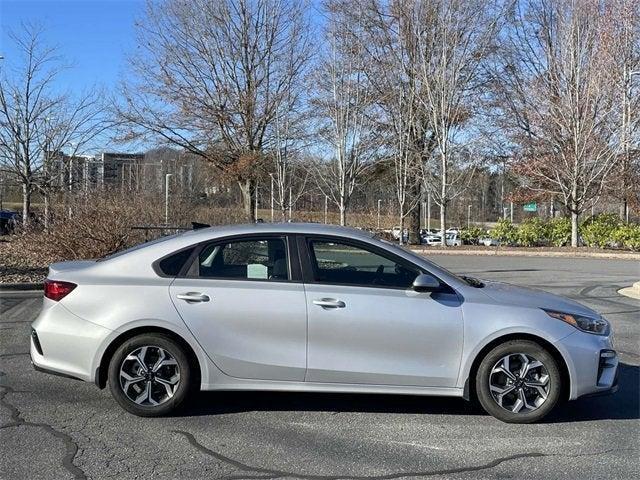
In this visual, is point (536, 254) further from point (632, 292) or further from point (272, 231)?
point (272, 231)

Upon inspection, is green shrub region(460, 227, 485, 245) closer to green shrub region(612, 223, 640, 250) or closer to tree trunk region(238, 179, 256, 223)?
green shrub region(612, 223, 640, 250)

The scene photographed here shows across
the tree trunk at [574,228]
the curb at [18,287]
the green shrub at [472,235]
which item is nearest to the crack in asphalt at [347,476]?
the curb at [18,287]

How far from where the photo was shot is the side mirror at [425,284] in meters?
4.72

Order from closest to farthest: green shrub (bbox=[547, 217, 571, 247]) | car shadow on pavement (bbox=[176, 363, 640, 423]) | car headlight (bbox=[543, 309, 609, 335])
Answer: car headlight (bbox=[543, 309, 609, 335]) → car shadow on pavement (bbox=[176, 363, 640, 423]) → green shrub (bbox=[547, 217, 571, 247])

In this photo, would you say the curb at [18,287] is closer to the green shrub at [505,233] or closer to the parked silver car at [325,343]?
the parked silver car at [325,343]

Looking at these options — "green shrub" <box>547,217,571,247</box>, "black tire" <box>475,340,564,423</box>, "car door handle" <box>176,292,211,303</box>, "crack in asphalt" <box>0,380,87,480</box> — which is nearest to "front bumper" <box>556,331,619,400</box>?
"black tire" <box>475,340,564,423</box>

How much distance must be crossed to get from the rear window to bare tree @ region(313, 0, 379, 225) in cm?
2186

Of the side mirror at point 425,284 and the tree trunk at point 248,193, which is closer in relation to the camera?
the side mirror at point 425,284

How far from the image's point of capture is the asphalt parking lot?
12.9 ft

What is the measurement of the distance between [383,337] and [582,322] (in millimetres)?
1573

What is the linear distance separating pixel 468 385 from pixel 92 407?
299cm

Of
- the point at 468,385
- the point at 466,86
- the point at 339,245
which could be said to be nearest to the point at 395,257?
the point at 339,245

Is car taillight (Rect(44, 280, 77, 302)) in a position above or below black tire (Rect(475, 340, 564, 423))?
above

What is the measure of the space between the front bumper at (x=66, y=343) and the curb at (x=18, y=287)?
7.46 metres
